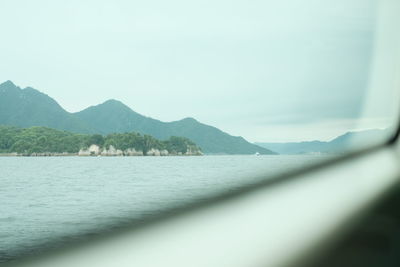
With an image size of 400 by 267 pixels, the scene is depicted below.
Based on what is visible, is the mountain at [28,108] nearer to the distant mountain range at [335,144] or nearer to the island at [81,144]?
the island at [81,144]

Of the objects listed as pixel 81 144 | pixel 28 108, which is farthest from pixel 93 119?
pixel 28 108

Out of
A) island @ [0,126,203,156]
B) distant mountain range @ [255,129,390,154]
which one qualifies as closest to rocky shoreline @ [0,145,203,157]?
island @ [0,126,203,156]

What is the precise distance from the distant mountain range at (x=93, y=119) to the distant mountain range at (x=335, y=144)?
0.71 meters

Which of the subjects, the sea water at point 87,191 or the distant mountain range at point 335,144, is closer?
the sea water at point 87,191

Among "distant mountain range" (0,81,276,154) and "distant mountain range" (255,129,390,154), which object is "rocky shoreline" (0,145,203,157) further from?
"distant mountain range" (255,129,390,154)

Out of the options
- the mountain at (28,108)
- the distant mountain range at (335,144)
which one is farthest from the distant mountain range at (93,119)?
the distant mountain range at (335,144)

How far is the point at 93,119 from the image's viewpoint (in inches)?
49.2

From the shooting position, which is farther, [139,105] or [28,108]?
[139,105]

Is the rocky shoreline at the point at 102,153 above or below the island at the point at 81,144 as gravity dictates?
below

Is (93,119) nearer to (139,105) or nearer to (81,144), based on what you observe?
(81,144)

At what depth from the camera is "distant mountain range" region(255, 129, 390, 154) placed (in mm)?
2854

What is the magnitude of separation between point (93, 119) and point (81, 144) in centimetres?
8

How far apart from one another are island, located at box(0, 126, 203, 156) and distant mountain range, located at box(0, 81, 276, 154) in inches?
0.7

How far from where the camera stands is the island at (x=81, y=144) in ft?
3.36
